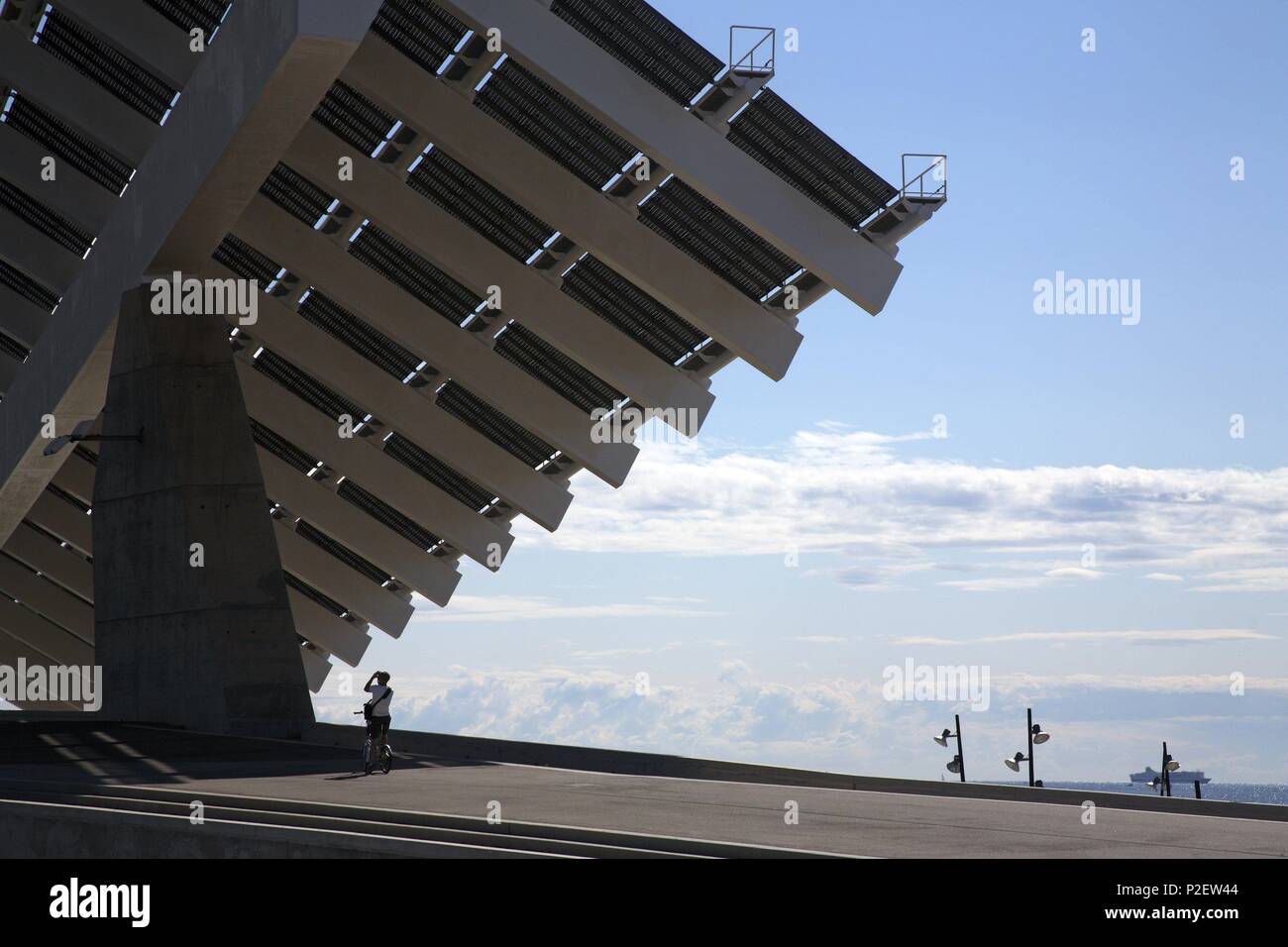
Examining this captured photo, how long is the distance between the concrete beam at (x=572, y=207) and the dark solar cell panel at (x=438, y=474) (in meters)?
10.6

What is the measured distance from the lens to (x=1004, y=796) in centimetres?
1505

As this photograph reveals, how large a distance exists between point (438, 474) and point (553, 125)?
12.9 metres

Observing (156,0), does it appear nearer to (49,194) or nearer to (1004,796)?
(49,194)

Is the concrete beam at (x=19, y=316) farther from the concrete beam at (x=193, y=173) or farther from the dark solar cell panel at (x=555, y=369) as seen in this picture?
the dark solar cell panel at (x=555, y=369)

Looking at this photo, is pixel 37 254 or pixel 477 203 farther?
pixel 37 254

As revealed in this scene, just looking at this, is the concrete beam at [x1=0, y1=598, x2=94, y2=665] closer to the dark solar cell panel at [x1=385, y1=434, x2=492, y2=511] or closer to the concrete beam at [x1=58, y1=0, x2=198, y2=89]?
the dark solar cell panel at [x1=385, y1=434, x2=492, y2=511]

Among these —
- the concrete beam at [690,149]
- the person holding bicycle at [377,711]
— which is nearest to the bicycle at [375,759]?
the person holding bicycle at [377,711]

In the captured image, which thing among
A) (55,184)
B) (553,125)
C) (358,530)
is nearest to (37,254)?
(55,184)

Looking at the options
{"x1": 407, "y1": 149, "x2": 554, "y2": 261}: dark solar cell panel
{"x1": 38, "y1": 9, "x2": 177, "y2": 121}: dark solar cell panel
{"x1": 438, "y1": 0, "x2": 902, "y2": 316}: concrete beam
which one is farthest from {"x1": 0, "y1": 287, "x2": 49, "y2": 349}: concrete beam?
{"x1": 438, "y1": 0, "x2": 902, "y2": 316}: concrete beam

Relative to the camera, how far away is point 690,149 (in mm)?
18969

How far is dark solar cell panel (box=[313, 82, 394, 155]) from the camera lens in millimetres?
21750

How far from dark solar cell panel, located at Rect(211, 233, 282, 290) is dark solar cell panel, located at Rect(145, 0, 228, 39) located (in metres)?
4.13

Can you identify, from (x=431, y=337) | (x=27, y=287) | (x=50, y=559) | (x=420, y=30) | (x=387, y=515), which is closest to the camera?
(x=420, y=30)

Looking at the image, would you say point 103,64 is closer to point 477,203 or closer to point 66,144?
point 66,144
